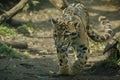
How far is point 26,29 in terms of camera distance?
1216 centimetres

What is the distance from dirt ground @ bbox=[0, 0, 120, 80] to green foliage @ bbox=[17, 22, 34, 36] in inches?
6.3

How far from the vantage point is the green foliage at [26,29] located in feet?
39.1

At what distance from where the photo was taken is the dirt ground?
6.23 m

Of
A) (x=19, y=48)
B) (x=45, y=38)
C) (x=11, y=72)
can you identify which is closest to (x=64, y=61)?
(x=11, y=72)

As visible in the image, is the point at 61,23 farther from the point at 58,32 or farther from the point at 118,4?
the point at 118,4

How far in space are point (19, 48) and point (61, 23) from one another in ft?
13.8

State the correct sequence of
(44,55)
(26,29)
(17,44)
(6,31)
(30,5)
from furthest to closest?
(30,5) → (26,29) → (6,31) → (17,44) → (44,55)

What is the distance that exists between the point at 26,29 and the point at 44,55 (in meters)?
3.15

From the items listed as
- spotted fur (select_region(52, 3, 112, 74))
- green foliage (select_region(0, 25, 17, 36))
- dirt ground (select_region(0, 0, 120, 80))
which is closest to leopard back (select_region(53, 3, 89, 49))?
spotted fur (select_region(52, 3, 112, 74))

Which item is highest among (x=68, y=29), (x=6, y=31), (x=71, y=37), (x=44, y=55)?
(x=68, y=29)

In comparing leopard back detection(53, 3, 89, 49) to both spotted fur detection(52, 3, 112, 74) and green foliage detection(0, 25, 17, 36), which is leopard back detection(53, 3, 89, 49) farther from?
green foliage detection(0, 25, 17, 36)

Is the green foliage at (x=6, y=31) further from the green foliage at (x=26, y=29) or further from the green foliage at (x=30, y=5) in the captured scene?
the green foliage at (x=30, y=5)

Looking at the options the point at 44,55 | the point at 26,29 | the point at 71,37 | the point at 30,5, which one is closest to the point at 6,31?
the point at 26,29

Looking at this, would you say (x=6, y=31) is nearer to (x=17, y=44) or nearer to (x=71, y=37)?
(x=17, y=44)
